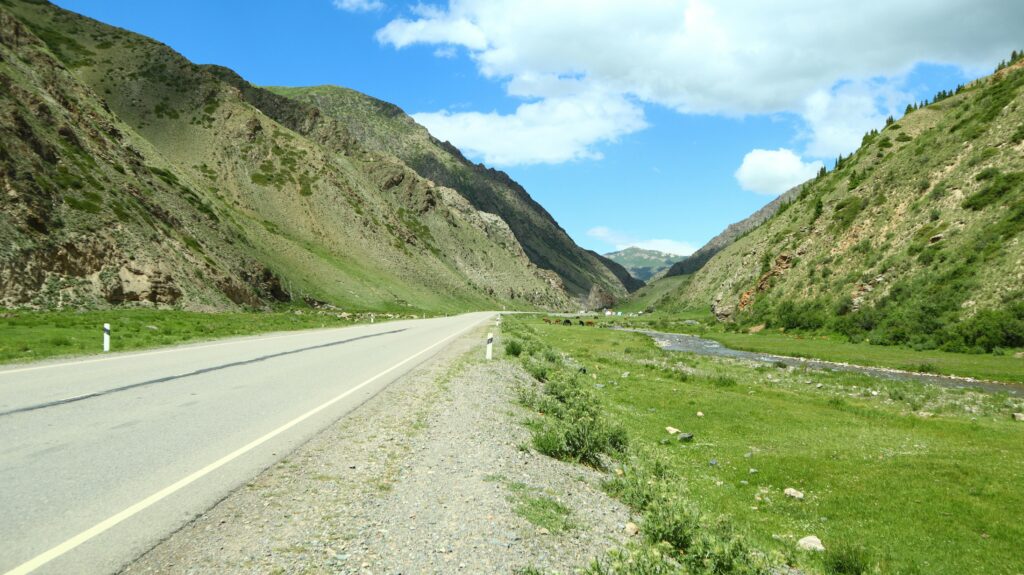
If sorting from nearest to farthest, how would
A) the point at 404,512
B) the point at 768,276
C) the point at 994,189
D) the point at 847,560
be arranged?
the point at 404,512 → the point at 847,560 → the point at 994,189 → the point at 768,276

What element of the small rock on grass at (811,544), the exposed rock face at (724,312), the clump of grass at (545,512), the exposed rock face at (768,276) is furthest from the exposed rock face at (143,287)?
the exposed rock face at (724,312)

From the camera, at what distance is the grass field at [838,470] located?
7848 mm

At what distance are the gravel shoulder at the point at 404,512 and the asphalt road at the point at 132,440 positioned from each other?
484mm

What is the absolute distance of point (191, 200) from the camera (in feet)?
→ 236

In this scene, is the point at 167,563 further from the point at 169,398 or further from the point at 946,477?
the point at 946,477

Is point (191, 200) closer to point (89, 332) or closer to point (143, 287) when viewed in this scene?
point (143, 287)

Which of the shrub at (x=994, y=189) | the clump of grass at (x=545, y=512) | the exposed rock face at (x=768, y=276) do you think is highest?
the shrub at (x=994, y=189)

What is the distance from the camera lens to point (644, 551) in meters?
5.38

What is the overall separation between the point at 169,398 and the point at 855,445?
643 inches

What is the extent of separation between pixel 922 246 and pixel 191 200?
84516 mm

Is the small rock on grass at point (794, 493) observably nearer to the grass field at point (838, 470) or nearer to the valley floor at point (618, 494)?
the grass field at point (838, 470)

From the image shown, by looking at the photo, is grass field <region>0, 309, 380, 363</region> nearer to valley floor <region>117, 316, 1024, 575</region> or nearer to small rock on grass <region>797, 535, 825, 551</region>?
valley floor <region>117, 316, 1024, 575</region>

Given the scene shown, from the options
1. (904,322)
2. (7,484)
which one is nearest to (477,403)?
(7,484)

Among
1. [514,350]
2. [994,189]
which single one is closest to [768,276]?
[994,189]
